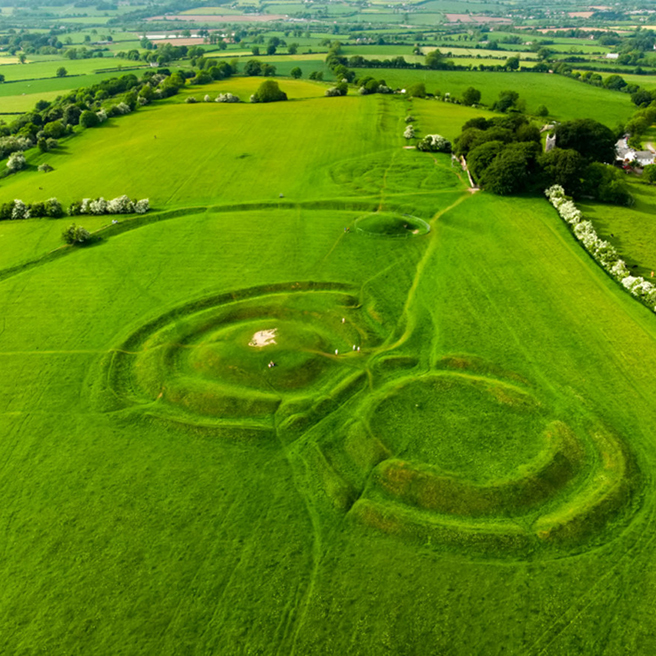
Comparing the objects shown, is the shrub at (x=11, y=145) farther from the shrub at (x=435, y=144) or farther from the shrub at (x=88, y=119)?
the shrub at (x=435, y=144)

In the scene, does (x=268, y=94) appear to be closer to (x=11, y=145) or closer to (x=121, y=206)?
(x=11, y=145)

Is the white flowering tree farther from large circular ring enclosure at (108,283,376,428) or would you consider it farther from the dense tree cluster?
large circular ring enclosure at (108,283,376,428)

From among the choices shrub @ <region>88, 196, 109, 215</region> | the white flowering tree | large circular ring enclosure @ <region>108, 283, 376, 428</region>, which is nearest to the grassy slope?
shrub @ <region>88, 196, 109, 215</region>

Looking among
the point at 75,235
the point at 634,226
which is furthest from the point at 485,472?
the point at 75,235

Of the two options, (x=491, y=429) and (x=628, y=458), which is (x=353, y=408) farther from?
(x=628, y=458)

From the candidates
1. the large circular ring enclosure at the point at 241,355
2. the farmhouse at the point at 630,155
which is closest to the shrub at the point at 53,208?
the large circular ring enclosure at the point at 241,355

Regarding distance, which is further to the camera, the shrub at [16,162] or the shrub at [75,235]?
the shrub at [16,162]
